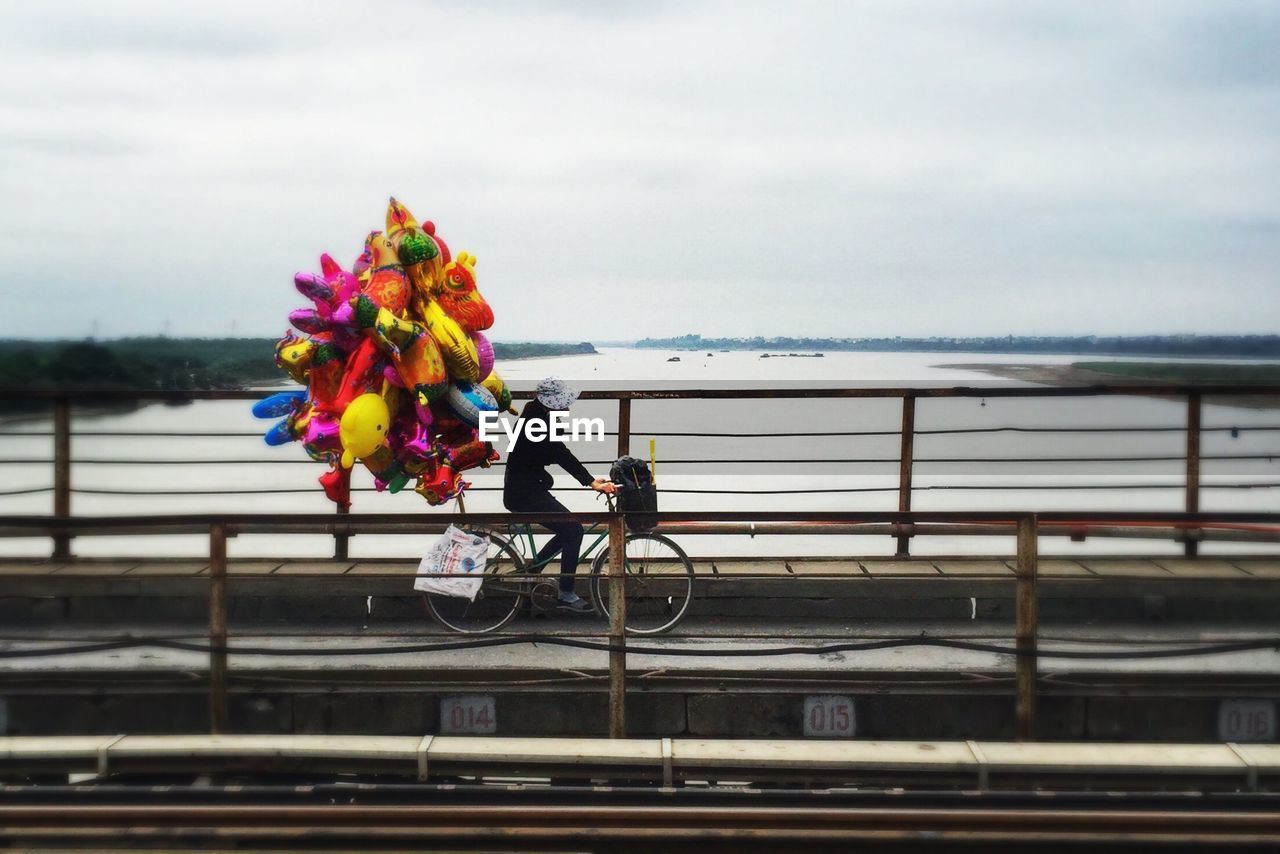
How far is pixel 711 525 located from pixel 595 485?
3.03 ft

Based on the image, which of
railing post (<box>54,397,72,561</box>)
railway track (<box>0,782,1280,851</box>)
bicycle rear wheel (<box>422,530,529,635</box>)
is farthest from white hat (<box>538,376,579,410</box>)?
railing post (<box>54,397,72,561</box>)

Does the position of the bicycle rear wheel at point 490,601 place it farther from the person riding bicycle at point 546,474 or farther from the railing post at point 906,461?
the railing post at point 906,461

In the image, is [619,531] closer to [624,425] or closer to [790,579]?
[790,579]

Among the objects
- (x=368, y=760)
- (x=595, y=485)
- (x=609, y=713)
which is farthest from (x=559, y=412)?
(x=368, y=760)

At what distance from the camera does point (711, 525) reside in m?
6.94

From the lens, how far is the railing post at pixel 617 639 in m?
4.89

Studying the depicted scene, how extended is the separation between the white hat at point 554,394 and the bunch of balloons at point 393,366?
34cm

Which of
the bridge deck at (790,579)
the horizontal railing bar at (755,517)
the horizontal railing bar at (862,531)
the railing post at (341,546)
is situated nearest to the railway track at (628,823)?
the horizontal railing bar at (755,517)

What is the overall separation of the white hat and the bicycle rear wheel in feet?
3.01

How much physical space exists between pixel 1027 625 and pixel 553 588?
292 cm

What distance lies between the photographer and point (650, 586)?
6.57m

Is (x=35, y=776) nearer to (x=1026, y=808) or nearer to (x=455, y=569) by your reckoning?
(x=455, y=569)

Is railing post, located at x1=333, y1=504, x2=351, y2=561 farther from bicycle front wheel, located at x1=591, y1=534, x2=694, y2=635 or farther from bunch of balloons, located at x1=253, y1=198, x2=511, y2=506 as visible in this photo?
bicycle front wheel, located at x1=591, y1=534, x2=694, y2=635

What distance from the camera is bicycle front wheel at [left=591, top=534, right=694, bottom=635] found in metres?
6.43
